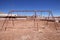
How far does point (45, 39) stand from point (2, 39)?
89.8 inches

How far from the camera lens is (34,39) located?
239 inches

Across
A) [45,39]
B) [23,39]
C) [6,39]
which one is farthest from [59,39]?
[6,39]

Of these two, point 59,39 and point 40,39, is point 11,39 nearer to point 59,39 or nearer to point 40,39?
point 40,39

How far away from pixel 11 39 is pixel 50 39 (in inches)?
81.6

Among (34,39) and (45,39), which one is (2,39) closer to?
(34,39)

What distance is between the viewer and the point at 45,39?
19.8 ft

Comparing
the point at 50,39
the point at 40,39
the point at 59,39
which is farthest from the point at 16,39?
the point at 59,39

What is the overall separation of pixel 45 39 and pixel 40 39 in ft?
0.86

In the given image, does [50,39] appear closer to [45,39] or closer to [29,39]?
[45,39]

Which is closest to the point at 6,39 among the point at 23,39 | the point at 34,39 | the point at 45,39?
the point at 23,39

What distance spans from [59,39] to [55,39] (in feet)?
0.69

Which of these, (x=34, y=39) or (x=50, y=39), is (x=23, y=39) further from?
(x=50, y=39)

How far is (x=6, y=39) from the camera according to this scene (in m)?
6.21

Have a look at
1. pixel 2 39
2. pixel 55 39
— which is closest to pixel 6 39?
pixel 2 39
